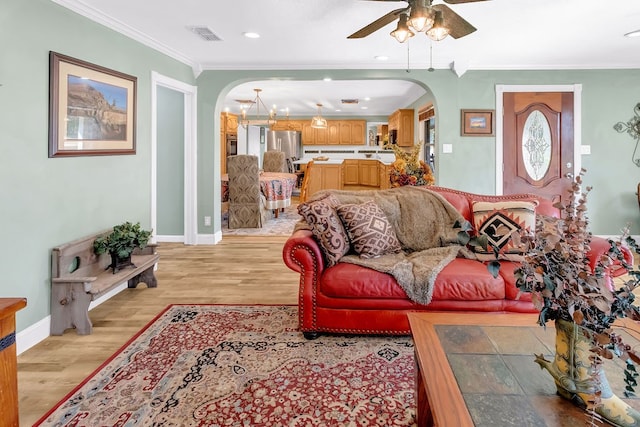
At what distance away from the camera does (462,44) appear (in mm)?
4379

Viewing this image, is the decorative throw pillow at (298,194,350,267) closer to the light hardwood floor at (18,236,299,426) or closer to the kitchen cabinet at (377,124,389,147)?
the light hardwood floor at (18,236,299,426)

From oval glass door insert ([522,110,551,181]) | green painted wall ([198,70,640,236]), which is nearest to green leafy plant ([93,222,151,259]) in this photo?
green painted wall ([198,70,640,236])

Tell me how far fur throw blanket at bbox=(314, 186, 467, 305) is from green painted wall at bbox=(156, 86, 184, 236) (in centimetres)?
318

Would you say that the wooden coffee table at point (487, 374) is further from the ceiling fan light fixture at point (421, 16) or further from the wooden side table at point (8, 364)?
the ceiling fan light fixture at point (421, 16)

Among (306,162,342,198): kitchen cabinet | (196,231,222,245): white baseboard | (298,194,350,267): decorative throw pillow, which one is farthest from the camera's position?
(306,162,342,198): kitchen cabinet

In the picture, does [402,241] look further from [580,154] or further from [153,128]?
[580,154]

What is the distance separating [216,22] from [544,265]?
3.62 metres

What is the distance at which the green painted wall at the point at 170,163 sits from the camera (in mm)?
5523

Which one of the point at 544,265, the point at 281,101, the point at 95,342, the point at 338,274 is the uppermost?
the point at 281,101

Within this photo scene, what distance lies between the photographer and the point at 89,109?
3.24 metres

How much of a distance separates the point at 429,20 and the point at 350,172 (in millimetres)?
9215

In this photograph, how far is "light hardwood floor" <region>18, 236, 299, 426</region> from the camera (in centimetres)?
211

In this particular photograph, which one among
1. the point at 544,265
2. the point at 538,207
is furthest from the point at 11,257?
the point at 538,207

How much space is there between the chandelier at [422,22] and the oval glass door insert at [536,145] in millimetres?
3296
